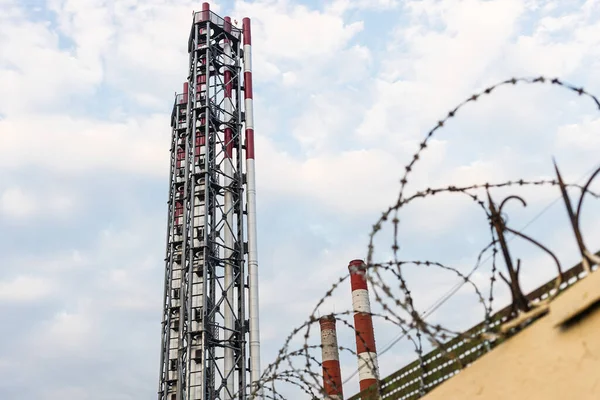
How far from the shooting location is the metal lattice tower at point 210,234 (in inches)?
768

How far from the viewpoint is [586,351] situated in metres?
4.84

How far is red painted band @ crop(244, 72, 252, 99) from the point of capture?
2316 cm

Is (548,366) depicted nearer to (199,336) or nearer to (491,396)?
(491,396)

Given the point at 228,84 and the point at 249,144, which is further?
the point at 228,84

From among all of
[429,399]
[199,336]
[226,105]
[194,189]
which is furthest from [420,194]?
[226,105]

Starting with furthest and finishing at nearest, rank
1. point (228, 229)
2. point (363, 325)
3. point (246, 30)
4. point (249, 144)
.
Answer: point (246, 30), point (249, 144), point (228, 229), point (363, 325)

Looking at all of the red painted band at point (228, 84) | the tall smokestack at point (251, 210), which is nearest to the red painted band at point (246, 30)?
the tall smokestack at point (251, 210)

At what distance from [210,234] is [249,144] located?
3.39m

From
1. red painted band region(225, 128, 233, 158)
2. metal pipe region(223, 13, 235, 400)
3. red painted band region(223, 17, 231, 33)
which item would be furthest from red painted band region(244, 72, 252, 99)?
red painted band region(223, 17, 231, 33)

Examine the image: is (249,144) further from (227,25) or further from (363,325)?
(363,325)

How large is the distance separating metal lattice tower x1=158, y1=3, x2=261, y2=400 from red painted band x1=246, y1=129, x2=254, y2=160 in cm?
4

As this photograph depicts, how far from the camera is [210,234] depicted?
2114cm

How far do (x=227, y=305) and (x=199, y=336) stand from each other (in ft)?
4.11

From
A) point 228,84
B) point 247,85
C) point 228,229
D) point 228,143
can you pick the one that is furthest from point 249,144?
point 228,229
